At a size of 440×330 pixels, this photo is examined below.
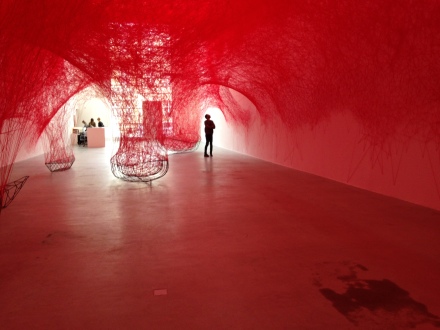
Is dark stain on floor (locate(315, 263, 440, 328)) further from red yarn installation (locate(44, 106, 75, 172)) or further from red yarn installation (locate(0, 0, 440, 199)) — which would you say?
red yarn installation (locate(44, 106, 75, 172))

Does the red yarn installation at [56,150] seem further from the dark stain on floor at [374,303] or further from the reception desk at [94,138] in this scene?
the dark stain on floor at [374,303]

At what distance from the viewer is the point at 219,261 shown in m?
3.46

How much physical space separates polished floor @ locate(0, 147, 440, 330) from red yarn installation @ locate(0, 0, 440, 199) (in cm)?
144

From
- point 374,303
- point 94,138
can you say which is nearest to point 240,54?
point 374,303

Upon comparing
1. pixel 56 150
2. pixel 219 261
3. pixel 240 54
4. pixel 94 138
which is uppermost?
pixel 240 54

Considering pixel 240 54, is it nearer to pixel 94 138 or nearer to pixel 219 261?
pixel 219 261

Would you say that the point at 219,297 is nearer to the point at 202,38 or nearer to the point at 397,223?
the point at 397,223

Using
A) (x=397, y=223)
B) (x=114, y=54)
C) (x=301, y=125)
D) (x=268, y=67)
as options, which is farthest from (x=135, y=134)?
(x=397, y=223)

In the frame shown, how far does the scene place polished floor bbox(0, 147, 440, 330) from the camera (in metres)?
2.52

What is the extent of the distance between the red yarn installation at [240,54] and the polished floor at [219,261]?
144 centimetres

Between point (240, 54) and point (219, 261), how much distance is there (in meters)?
5.96

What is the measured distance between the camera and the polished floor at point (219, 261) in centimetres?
252

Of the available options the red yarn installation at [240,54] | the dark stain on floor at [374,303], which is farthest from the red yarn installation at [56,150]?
the dark stain on floor at [374,303]

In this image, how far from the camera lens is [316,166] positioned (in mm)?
8383
